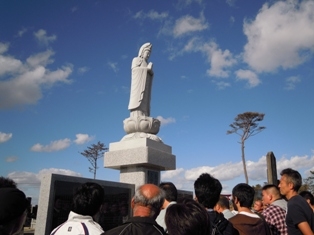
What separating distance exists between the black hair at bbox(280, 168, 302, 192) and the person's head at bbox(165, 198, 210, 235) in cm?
188

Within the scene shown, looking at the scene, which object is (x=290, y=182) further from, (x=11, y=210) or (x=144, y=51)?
(x=144, y=51)

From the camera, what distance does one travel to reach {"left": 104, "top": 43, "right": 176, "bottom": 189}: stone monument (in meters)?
7.06

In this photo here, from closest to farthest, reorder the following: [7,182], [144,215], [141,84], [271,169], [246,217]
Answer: [144,215], [7,182], [246,217], [271,169], [141,84]

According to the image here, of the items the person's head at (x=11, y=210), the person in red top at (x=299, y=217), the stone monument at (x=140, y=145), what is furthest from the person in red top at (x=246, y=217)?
the stone monument at (x=140, y=145)

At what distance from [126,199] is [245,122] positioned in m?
19.1

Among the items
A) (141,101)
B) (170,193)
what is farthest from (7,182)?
(141,101)

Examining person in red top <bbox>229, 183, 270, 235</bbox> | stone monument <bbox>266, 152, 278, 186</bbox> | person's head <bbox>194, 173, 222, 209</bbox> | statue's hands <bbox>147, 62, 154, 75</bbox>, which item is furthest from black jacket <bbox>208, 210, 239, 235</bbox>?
statue's hands <bbox>147, 62, 154, 75</bbox>

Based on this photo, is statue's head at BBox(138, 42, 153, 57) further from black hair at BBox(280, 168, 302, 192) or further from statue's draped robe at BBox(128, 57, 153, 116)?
black hair at BBox(280, 168, 302, 192)

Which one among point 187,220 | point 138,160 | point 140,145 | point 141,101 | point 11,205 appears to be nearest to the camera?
point 187,220

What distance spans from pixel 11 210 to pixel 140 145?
5.62 meters

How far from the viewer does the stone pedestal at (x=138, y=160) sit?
6.98 m

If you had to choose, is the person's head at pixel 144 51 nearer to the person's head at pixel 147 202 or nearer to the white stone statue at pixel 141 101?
the white stone statue at pixel 141 101

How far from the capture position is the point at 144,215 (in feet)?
6.10

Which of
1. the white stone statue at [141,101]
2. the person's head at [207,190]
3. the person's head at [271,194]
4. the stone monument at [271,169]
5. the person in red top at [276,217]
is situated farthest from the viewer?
the white stone statue at [141,101]
